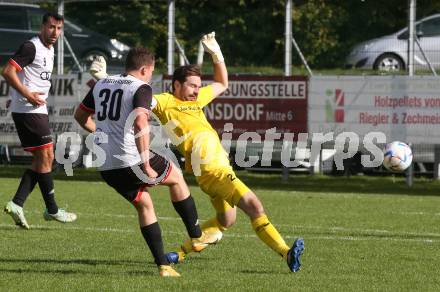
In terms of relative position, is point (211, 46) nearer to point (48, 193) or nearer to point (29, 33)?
point (48, 193)

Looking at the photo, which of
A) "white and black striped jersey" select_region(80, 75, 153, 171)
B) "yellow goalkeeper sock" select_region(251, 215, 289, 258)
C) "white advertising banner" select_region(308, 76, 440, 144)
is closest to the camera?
"white and black striped jersey" select_region(80, 75, 153, 171)

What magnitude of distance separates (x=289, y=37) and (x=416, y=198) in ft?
14.0

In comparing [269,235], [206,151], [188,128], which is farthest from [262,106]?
[269,235]

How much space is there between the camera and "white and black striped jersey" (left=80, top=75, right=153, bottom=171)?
873cm

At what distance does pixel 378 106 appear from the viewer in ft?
67.5

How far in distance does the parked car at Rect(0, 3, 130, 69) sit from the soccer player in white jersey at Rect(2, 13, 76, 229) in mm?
11287

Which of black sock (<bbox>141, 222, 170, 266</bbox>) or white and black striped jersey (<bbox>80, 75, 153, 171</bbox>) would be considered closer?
white and black striped jersey (<bbox>80, 75, 153, 171</bbox>)

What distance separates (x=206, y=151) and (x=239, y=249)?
164 cm

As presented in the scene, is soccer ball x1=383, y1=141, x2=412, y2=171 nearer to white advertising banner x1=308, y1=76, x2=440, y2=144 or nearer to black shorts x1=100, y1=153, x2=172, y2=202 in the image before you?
white advertising banner x1=308, y1=76, x2=440, y2=144

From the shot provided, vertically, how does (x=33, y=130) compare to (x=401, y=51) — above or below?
below

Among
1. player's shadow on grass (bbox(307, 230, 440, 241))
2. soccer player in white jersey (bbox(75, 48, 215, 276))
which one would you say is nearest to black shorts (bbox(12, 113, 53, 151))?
player's shadow on grass (bbox(307, 230, 440, 241))

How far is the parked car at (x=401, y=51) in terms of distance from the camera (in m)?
20.8

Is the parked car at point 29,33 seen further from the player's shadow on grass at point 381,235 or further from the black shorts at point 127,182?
the black shorts at point 127,182

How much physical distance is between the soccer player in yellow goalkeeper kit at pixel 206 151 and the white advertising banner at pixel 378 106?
Answer: 10911 mm
